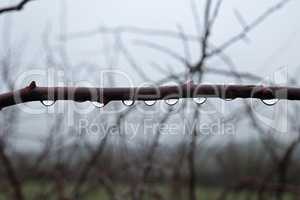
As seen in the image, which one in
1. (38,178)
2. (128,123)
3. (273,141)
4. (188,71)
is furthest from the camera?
(38,178)

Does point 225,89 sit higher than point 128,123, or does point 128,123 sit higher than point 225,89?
point 225,89

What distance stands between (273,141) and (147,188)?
1.85 ft

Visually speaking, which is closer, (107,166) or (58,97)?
(58,97)

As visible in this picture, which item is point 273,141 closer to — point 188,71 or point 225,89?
point 188,71

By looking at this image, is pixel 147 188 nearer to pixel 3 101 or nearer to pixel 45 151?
pixel 45 151

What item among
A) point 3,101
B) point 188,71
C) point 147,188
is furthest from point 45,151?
point 3,101

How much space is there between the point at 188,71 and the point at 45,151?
67 centimetres

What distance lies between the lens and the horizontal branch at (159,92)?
0.42m

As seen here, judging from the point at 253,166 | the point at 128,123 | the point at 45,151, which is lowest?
the point at 253,166

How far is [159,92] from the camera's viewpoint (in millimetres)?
416

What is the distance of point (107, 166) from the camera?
1993mm

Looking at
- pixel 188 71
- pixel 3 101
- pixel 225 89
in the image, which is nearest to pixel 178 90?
pixel 225 89

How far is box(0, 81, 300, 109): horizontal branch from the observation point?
420 millimetres

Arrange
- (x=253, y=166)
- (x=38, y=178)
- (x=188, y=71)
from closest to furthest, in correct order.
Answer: (x=188, y=71), (x=38, y=178), (x=253, y=166)
